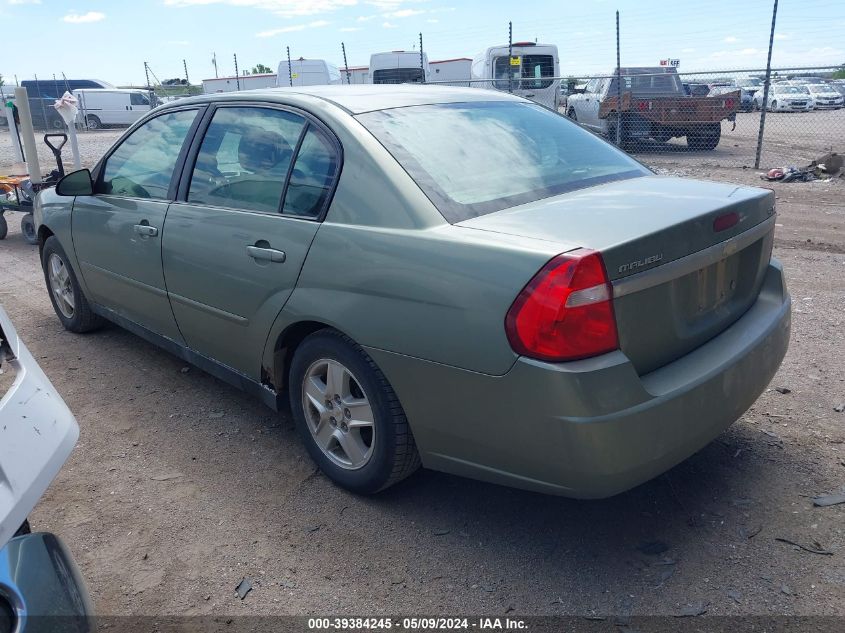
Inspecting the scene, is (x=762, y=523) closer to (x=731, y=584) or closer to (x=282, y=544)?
(x=731, y=584)

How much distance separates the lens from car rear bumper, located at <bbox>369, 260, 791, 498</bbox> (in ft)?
7.44

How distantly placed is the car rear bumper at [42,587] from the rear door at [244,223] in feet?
5.03

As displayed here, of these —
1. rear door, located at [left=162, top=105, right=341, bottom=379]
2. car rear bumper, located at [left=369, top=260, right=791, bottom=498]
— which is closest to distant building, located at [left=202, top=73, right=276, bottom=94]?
rear door, located at [left=162, top=105, right=341, bottom=379]

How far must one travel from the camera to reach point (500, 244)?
243 centimetres

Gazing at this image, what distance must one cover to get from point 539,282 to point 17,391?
1514 mm

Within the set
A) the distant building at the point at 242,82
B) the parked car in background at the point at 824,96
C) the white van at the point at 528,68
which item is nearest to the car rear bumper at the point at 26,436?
the white van at the point at 528,68

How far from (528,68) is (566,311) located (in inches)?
739

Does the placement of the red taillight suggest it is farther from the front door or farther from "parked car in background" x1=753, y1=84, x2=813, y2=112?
"parked car in background" x1=753, y1=84, x2=813, y2=112

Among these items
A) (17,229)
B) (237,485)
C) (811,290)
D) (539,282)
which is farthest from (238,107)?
(17,229)

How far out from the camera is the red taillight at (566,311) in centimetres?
225

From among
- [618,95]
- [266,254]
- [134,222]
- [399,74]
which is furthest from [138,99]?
[266,254]

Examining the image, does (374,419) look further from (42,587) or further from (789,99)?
(789,99)

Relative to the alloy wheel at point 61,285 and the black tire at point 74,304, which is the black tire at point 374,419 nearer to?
the black tire at point 74,304

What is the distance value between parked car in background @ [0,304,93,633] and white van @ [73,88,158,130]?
34062 millimetres
